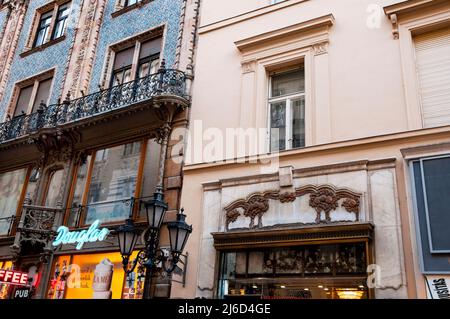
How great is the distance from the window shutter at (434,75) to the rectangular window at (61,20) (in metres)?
12.8

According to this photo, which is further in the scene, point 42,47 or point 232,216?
point 42,47

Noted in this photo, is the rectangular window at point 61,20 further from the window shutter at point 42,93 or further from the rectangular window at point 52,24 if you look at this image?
the window shutter at point 42,93

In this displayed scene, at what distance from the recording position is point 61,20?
17.3m

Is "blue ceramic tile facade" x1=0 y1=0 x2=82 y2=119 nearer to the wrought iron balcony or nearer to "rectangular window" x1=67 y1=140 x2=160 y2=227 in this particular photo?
"rectangular window" x1=67 y1=140 x2=160 y2=227

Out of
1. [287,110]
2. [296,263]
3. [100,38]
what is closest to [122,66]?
[100,38]

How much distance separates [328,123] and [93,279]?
21.9ft

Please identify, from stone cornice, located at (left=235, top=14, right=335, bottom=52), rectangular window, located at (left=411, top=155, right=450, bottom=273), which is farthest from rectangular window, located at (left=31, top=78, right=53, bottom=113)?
rectangular window, located at (left=411, top=155, right=450, bottom=273)

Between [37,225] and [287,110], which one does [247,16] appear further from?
[37,225]

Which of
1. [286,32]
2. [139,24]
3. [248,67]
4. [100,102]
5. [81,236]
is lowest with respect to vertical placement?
[81,236]

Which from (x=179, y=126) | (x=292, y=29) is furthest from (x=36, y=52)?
(x=292, y=29)

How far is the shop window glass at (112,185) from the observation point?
11.5 m

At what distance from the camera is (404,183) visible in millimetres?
8055

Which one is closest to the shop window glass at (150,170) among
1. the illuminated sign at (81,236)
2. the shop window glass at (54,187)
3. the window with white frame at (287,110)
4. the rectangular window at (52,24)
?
the illuminated sign at (81,236)
